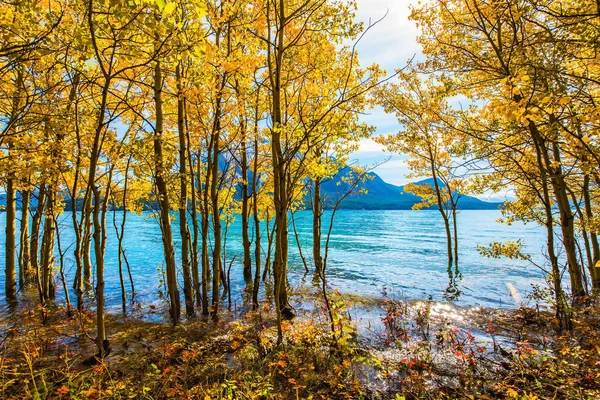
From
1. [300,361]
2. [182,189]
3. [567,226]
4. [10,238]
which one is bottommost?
[300,361]

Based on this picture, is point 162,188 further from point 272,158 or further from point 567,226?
point 567,226

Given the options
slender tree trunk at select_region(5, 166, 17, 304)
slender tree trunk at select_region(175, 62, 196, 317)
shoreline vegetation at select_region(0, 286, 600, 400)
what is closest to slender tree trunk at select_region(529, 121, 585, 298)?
shoreline vegetation at select_region(0, 286, 600, 400)

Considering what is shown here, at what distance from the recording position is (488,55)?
23.2 feet

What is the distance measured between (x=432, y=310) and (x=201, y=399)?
8.67 m

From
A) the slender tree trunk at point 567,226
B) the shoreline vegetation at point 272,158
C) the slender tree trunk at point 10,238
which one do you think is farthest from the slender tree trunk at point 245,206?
the slender tree trunk at point 567,226

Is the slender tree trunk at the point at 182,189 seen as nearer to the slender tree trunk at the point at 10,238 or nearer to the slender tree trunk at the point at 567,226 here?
the slender tree trunk at the point at 10,238

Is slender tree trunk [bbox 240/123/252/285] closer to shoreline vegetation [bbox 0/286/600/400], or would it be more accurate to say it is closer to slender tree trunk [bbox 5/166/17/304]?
shoreline vegetation [bbox 0/286/600/400]

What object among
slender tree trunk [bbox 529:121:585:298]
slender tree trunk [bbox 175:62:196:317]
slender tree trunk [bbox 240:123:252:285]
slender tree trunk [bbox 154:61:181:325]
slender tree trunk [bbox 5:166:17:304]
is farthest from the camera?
slender tree trunk [bbox 240:123:252:285]

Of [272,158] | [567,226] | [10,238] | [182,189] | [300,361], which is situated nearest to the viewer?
[300,361]

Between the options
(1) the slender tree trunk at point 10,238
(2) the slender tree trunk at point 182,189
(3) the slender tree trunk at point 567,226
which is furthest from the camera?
(1) the slender tree trunk at point 10,238

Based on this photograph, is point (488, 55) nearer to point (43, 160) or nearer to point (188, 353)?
point (188, 353)

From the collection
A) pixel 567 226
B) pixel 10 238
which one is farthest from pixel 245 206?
pixel 567 226

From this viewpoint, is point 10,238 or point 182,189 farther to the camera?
point 10,238

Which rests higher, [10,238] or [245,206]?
[245,206]
